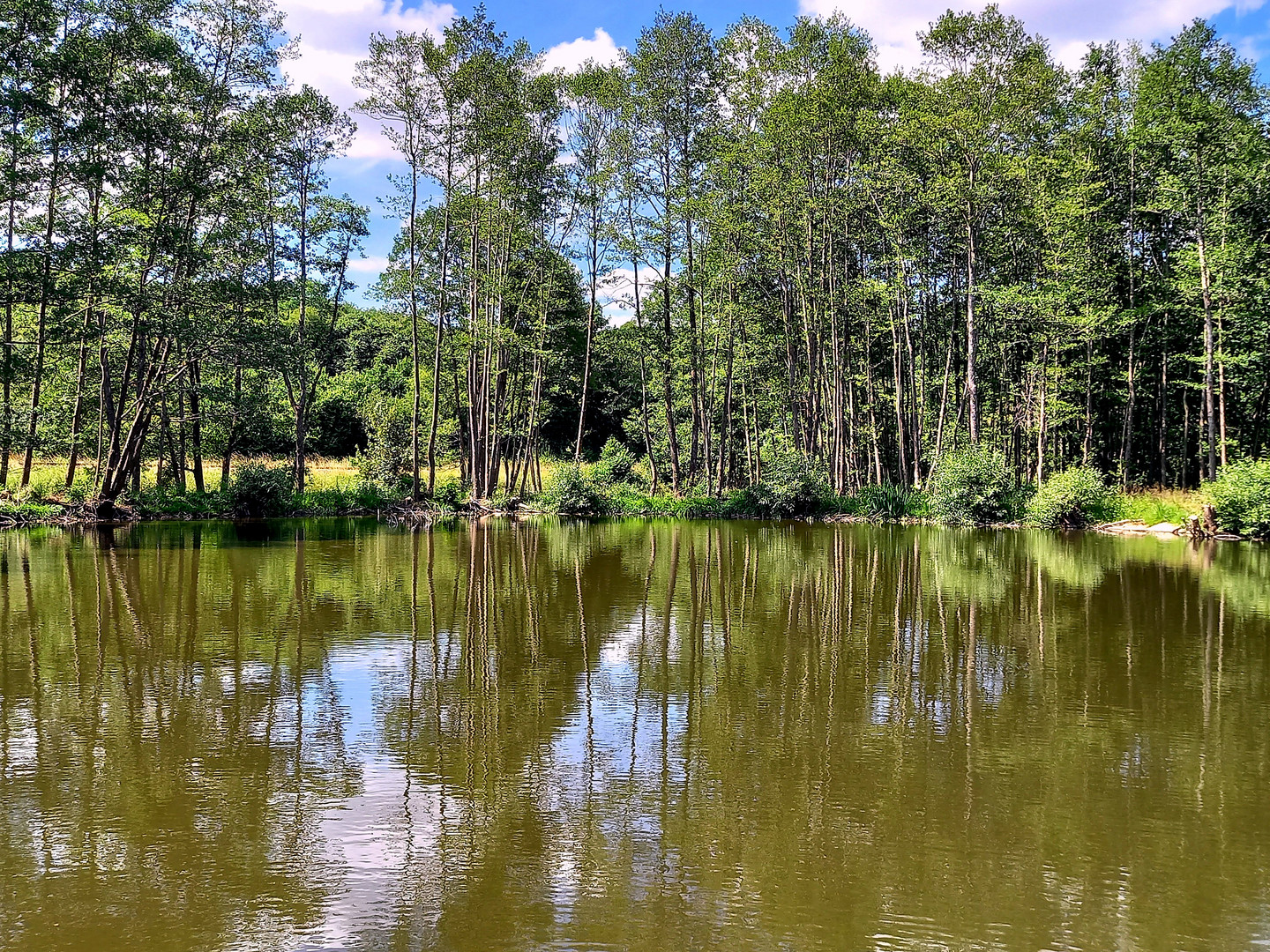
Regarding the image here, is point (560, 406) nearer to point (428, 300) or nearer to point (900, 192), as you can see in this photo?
point (428, 300)

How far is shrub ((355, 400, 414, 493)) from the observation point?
122 feet

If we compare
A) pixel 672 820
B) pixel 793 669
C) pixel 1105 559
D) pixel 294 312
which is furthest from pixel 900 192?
pixel 672 820

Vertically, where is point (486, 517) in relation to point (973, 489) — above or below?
below

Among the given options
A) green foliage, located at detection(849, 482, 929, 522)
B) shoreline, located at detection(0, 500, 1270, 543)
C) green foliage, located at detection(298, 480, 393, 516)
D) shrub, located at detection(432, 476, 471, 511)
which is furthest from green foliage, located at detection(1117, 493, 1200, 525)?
green foliage, located at detection(298, 480, 393, 516)

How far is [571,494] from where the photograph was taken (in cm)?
3183

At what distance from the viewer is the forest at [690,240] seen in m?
25.4

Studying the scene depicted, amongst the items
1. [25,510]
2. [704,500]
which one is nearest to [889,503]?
[704,500]

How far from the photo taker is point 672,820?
4.74 meters

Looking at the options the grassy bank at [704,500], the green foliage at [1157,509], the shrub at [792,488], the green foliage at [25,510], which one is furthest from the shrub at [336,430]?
the green foliage at [1157,509]

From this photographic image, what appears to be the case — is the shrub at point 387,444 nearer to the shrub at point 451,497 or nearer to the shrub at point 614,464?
the shrub at point 451,497

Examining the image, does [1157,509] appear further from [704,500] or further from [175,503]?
[175,503]

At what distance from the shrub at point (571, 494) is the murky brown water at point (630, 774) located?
1959 centimetres

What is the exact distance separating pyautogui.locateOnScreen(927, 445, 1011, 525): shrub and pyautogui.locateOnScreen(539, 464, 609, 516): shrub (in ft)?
40.8

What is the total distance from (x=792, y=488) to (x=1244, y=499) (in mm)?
13311
